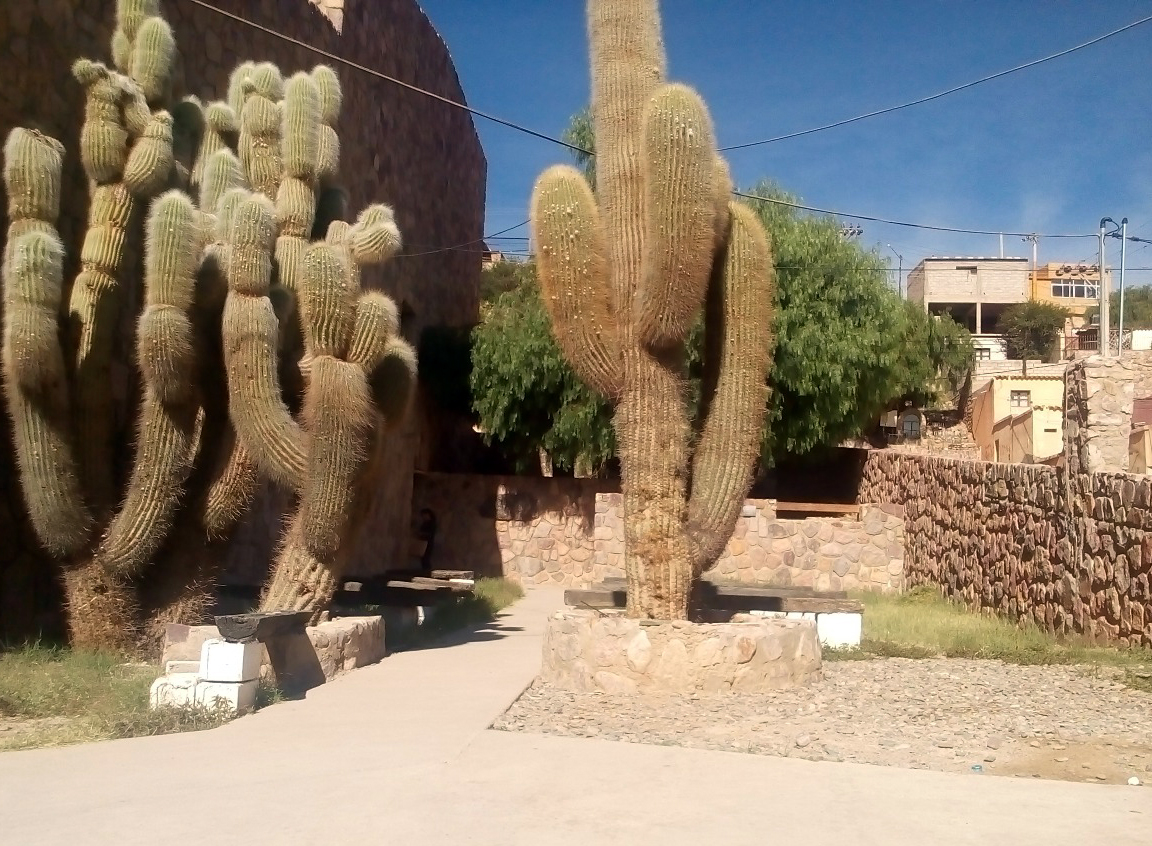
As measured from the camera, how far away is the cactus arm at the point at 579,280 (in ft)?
28.5

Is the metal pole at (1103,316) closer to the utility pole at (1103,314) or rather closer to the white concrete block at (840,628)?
the utility pole at (1103,314)

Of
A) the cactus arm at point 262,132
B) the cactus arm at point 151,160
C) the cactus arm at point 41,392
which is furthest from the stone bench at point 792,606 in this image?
the cactus arm at point 151,160

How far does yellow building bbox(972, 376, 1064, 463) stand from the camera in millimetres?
23625

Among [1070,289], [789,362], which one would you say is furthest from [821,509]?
[1070,289]

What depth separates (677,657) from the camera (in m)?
8.14

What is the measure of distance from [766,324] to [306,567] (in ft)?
13.9

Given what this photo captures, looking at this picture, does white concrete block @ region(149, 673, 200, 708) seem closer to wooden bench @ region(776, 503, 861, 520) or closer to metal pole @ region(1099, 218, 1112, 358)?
wooden bench @ region(776, 503, 861, 520)

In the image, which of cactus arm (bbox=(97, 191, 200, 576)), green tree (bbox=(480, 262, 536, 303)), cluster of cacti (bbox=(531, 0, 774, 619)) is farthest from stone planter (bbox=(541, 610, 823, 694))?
green tree (bbox=(480, 262, 536, 303))

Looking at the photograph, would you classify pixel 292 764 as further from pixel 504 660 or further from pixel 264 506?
pixel 264 506

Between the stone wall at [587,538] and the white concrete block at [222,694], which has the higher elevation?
the stone wall at [587,538]

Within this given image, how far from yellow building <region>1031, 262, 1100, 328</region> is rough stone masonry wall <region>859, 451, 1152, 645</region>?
38.1 m

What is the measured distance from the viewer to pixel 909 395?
86.8 ft

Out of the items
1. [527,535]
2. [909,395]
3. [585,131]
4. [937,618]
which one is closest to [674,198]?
[937,618]

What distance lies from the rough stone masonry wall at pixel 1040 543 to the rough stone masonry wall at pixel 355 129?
848 centimetres
